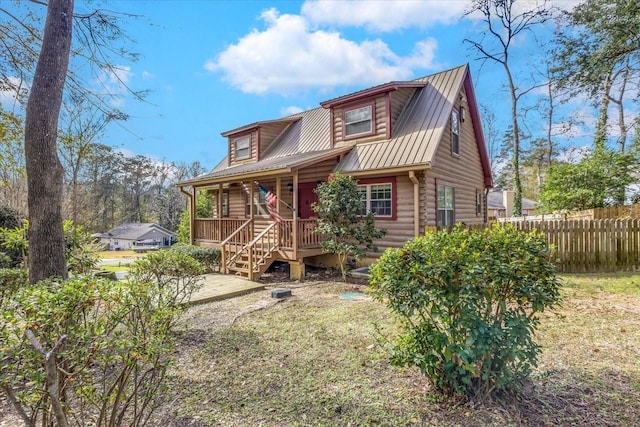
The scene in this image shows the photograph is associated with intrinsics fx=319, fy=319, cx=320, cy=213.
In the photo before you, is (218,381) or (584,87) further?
(584,87)

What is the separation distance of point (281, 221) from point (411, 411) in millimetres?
7537

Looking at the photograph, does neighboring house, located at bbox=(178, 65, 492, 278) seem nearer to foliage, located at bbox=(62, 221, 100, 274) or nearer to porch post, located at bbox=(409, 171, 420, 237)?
porch post, located at bbox=(409, 171, 420, 237)

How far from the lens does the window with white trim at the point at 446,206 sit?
426 inches

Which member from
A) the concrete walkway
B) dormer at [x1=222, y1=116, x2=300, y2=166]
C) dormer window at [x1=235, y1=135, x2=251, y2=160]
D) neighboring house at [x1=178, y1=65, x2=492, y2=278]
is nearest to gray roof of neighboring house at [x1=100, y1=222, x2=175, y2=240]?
dormer at [x1=222, y1=116, x2=300, y2=166]

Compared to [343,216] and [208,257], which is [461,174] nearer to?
[343,216]

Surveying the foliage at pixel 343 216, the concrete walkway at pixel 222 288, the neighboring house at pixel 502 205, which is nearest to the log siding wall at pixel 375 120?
the foliage at pixel 343 216

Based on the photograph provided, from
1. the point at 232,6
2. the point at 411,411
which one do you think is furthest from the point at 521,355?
the point at 232,6

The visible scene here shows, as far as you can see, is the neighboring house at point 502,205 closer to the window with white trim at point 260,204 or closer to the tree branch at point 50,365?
the window with white trim at point 260,204

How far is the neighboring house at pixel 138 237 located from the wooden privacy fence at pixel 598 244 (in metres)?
38.7

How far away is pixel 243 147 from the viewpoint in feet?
52.3

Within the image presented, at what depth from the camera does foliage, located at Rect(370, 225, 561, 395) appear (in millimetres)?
2666

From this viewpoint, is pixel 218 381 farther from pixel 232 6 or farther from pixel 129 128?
pixel 232 6

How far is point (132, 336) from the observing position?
224 centimetres

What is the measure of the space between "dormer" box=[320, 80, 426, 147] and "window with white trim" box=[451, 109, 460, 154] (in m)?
1.64
